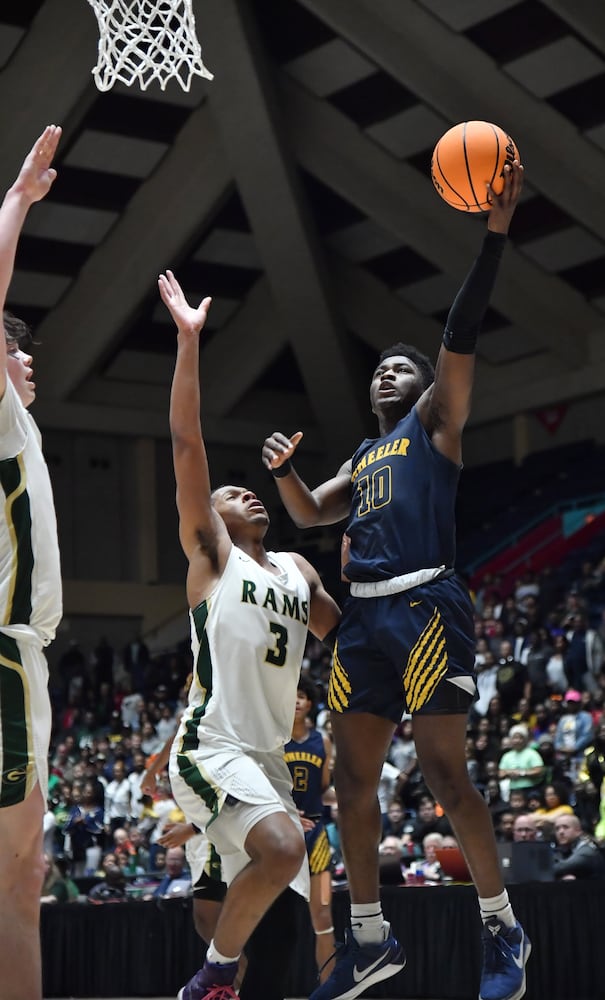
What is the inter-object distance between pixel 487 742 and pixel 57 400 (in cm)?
1502

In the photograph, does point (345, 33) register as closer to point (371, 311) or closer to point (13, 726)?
point (371, 311)

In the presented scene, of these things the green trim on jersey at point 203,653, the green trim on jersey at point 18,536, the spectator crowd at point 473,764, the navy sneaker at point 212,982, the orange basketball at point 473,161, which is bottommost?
the spectator crowd at point 473,764

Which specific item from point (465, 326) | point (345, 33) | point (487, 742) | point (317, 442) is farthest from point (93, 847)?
point (317, 442)

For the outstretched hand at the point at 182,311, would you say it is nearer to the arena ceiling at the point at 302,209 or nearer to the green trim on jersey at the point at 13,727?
the green trim on jersey at the point at 13,727

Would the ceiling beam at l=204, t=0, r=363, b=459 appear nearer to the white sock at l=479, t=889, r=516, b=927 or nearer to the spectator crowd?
the spectator crowd

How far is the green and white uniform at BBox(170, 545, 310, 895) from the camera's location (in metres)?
4.94

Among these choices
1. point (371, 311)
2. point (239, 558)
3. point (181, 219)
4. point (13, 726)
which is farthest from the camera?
point (371, 311)

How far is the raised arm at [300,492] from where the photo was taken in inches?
216

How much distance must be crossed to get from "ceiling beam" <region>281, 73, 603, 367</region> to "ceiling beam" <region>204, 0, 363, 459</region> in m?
0.59

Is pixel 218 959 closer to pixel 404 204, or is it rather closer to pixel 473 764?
pixel 473 764

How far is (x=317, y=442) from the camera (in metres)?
29.8

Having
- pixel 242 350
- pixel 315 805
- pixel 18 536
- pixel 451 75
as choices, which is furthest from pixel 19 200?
pixel 242 350

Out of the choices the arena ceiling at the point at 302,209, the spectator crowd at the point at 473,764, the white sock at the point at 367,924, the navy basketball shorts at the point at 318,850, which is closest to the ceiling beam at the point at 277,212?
the arena ceiling at the point at 302,209

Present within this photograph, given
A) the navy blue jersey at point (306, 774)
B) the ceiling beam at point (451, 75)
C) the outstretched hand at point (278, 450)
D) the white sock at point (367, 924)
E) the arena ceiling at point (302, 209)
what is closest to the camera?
the white sock at point (367, 924)
